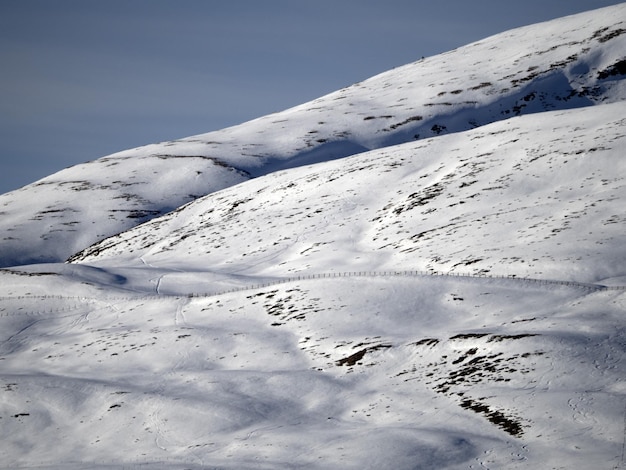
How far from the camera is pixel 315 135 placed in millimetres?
155250

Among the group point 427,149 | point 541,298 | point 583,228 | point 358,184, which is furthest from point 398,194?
point 541,298

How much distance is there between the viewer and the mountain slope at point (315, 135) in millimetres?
128875

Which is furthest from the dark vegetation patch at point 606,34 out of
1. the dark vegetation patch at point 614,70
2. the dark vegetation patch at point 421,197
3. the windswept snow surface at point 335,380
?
the windswept snow surface at point 335,380

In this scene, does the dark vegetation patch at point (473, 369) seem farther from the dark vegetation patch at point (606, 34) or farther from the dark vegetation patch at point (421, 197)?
the dark vegetation patch at point (606, 34)

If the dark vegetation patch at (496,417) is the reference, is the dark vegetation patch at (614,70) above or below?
above

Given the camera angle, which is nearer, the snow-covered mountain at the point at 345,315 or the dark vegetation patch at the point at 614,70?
the snow-covered mountain at the point at 345,315

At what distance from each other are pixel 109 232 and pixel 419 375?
91238 millimetres

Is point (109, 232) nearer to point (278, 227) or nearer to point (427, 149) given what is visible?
point (278, 227)

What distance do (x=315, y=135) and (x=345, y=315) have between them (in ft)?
346

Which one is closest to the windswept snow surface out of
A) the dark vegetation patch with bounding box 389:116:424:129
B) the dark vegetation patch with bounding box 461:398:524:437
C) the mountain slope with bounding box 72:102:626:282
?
the dark vegetation patch with bounding box 461:398:524:437

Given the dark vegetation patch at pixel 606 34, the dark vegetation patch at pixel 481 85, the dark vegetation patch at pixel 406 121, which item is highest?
the dark vegetation patch at pixel 606 34

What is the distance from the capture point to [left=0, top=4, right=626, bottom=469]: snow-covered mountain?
34.2 meters

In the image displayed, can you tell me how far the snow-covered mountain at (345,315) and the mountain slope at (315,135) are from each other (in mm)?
1224

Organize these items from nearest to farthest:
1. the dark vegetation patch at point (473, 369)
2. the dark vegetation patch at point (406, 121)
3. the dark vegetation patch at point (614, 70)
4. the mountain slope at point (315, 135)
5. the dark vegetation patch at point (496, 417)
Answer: the dark vegetation patch at point (496, 417)
the dark vegetation patch at point (473, 369)
the mountain slope at point (315, 135)
the dark vegetation patch at point (614, 70)
the dark vegetation patch at point (406, 121)
